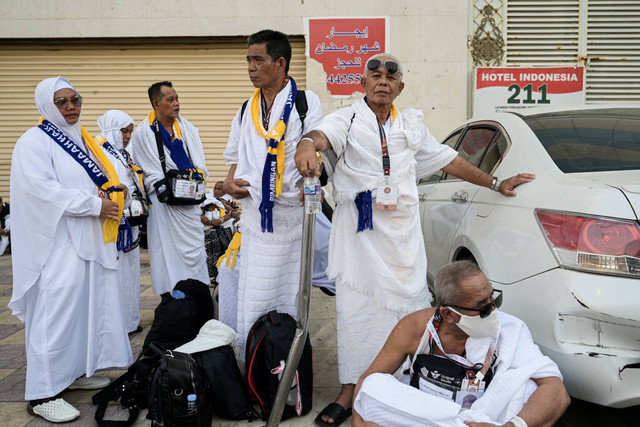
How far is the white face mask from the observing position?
2291 millimetres

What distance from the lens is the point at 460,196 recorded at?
370 centimetres

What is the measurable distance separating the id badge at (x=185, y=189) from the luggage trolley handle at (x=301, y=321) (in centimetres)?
210

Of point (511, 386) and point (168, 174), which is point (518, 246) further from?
point (168, 174)

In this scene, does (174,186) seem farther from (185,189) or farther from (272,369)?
(272,369)

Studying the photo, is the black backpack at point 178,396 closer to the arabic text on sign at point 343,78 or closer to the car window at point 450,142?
the car window at point 450,142

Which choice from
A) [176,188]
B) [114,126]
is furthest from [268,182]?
[114,126]

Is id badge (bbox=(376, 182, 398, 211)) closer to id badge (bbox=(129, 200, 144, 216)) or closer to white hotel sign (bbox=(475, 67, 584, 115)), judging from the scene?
id badge (bbox=(129, 200, 144, 216))

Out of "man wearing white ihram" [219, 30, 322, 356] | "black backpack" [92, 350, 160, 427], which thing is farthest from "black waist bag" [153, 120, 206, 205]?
"black backpack" [92, 350, 160, 427]

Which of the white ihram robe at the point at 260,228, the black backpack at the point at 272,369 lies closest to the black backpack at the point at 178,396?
the black backpack at the point at 272,369

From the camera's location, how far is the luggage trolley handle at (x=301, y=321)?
2.62 m

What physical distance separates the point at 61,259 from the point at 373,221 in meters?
1.78

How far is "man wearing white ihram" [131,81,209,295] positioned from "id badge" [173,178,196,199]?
0.16 m

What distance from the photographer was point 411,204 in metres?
3.02

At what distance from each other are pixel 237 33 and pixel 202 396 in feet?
25.0
